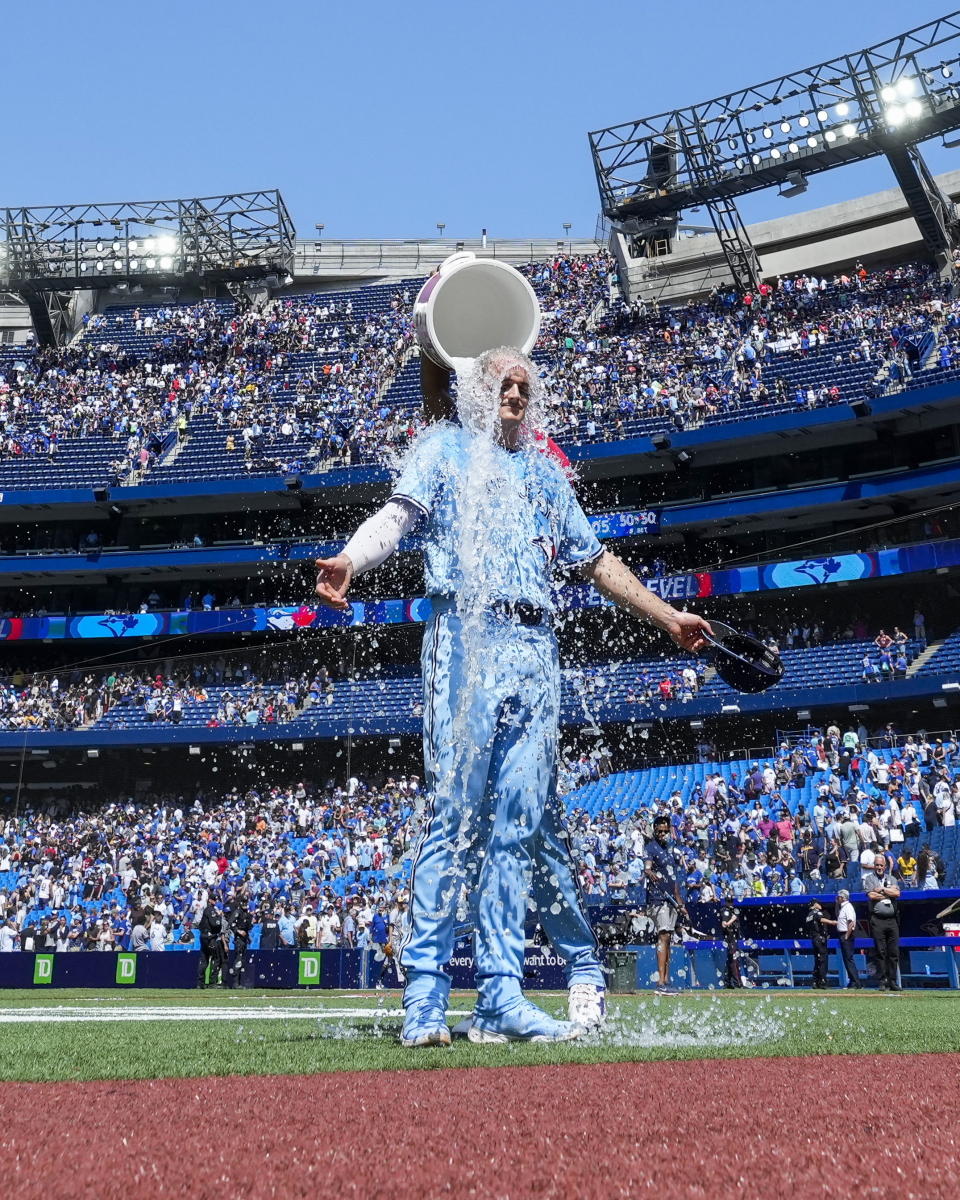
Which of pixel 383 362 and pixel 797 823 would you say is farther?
pixel 383 362

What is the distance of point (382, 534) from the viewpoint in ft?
15.0

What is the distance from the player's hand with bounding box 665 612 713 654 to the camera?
4859mm

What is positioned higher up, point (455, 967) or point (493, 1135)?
point (455, 967)

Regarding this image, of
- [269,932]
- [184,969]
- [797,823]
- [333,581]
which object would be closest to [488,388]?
[333,581]

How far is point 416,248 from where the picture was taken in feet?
162

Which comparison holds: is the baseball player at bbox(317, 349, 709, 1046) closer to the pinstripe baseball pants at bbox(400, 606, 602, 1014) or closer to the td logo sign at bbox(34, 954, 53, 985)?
the pinstripe baseball pants at bbox(400, 606, 602, 1014)

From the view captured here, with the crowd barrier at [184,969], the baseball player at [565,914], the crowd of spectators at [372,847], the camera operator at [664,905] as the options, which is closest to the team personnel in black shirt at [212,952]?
the crowd barrier at [184,969]

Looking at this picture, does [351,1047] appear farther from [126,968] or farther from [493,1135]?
[126,968]

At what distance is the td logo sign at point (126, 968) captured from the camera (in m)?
20.1

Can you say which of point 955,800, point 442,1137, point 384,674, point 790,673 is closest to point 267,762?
point 384,674

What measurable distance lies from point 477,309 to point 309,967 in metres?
15.7

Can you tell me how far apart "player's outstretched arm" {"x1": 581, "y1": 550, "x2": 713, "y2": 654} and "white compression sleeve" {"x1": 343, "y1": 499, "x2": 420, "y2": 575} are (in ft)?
2.84

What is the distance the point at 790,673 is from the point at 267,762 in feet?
48.0

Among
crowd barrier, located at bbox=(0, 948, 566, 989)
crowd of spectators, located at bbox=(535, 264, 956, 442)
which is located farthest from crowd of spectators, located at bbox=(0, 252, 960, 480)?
crowd barrier, located at bbox=(0, 948, 566, 989)
